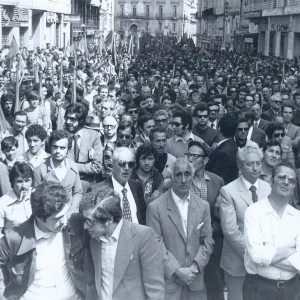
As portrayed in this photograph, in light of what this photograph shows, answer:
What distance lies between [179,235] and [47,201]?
4.32ft

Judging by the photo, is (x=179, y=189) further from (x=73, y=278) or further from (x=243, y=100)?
(x=243, y=100)

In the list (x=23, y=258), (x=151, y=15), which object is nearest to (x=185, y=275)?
(x=23, y=258)

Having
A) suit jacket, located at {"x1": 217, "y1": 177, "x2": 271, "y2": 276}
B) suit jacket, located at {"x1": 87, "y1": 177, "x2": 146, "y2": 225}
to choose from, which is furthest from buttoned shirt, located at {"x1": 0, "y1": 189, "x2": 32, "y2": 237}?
suit jacket, located at {"x1": 217, "y1": 177, "x2": 271, "y2": 276}

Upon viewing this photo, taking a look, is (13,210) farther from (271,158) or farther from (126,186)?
(271,158)

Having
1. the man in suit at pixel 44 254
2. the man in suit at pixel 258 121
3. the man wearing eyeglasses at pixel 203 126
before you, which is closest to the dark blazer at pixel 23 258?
the man in suit at pixel 44 254

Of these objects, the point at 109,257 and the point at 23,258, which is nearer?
the point at 23,258

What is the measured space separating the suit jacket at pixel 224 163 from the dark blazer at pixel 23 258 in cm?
285

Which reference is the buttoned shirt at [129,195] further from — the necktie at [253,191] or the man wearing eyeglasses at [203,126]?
the man wearing eyeglasses at [203,126]

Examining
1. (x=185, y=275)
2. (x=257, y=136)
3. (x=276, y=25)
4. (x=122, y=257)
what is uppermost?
(x=276, y=25)

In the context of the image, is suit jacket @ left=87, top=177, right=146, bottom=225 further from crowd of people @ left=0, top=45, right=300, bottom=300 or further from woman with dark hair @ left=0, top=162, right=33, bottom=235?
woman with dark hair @ left=0, top=162, right=33, bottom=235

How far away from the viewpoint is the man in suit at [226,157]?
6652 mm

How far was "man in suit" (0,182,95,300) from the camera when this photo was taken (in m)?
3.94

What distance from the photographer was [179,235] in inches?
192

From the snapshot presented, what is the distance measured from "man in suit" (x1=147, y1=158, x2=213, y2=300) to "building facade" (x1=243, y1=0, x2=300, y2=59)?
98.4 feet
